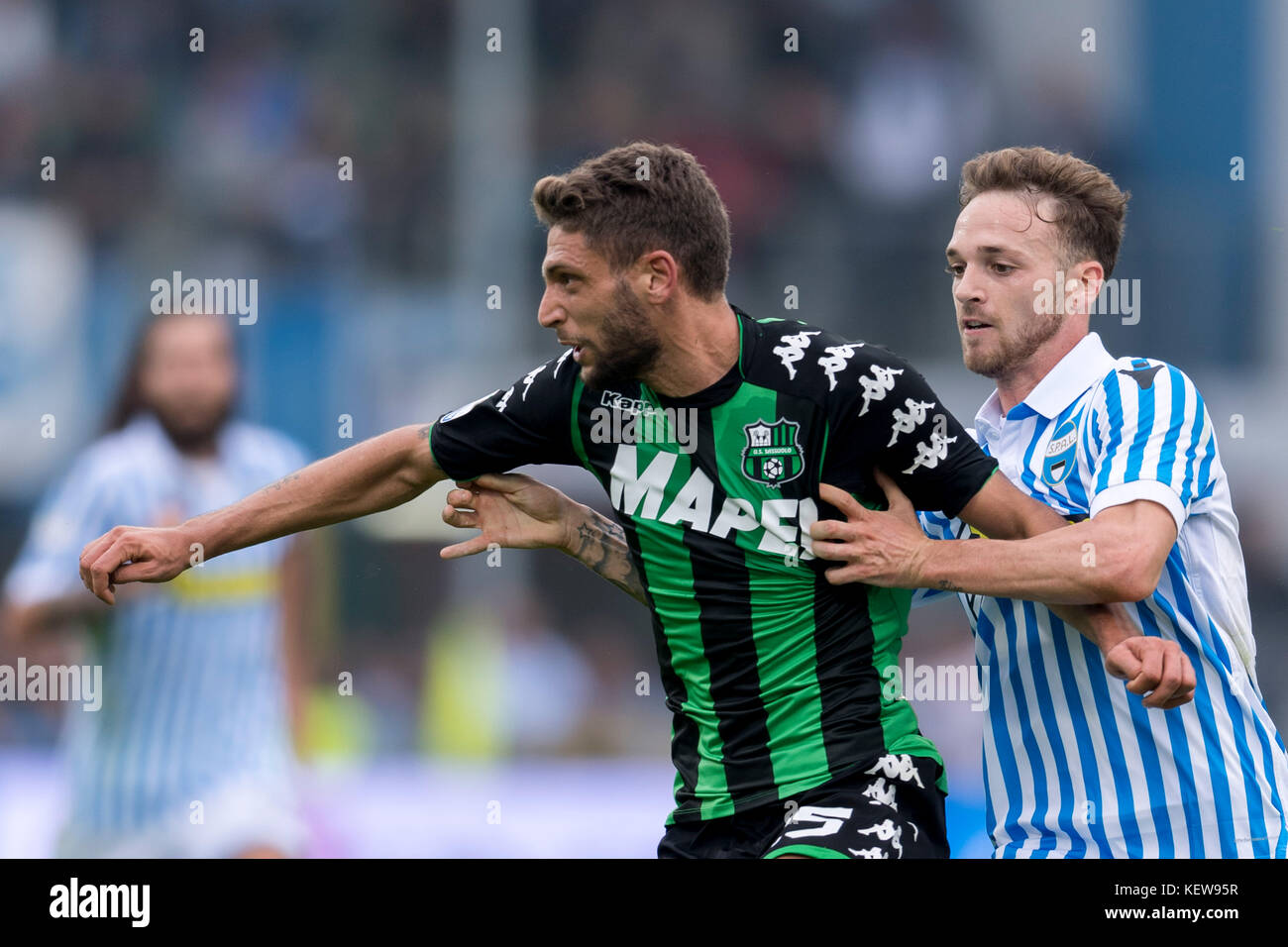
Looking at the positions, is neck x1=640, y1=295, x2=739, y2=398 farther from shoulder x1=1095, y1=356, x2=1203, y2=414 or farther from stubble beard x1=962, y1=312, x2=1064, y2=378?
shoulder x1=1095, y1=356, x2=1203, y2=414

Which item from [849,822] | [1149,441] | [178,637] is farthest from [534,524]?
[178,637]

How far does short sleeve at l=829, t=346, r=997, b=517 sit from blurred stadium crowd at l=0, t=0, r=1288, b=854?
5.03m

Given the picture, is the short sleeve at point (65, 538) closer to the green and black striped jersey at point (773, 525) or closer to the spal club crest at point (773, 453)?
the green and black striped jersey at point (773, 525)

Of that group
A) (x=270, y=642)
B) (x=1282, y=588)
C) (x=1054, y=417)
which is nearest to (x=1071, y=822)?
(x=1054, y=417)

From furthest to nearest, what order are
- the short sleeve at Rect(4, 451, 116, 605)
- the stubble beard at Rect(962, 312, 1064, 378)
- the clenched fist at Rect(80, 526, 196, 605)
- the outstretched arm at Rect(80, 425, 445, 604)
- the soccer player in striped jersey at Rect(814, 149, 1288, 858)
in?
1. the short sleeve at Rect(4, 451, 116, 605)
2. the stubble beard at Rect(962, 312, 1064, 378)
3. the outstretched arm at Rect(80, 425, 445, 604)
4. the clenched fist at Rect(80, 526, 196, 605)
5. the soccer player in striped jersey at Rect(814, 149, 1288, 858)

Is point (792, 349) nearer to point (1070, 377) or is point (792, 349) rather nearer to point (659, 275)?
point (659, 275)

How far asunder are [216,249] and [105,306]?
2.64 feet

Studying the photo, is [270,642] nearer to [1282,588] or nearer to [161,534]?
[161,534]

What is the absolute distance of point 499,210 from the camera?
9727 mm

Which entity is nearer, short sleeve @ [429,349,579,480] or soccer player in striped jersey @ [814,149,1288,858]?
soccer player in striped jersey @ [814,149,1288,858]

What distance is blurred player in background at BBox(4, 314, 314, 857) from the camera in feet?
17.7

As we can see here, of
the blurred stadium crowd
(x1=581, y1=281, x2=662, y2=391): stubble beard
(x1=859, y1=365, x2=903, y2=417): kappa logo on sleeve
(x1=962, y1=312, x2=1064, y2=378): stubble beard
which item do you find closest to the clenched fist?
(x1=581, y1=281, x2=662, y2=391): stubble beard

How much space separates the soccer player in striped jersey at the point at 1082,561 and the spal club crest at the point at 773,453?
135 mm

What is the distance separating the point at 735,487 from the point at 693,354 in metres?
0.31
